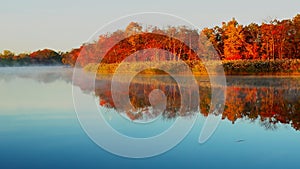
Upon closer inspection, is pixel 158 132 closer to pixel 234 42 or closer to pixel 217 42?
pixel 234 42

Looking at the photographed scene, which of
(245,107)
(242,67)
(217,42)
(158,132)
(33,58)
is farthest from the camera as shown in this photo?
(33,58)

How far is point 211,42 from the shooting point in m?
23.9

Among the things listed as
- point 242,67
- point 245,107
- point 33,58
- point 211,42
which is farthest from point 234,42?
point 33,58

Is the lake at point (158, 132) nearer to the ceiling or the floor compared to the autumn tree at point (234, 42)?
nearer to the floor

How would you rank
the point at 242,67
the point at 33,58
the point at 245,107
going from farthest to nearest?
the point at 33,58
the point at 242,67
the point at 245,107

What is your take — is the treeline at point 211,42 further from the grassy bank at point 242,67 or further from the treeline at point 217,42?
the grassy bank at point 242,67

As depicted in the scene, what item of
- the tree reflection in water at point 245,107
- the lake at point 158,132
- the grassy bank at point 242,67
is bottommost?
the lake at point 158,132

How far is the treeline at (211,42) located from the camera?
68.0ft

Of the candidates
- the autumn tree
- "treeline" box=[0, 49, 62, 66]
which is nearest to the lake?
the autumn tree

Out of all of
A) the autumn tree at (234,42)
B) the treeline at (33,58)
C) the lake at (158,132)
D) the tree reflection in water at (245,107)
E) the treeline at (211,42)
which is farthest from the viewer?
the treeline at (33,58)

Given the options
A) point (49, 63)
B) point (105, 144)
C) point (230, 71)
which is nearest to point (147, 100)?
point (105, 144)

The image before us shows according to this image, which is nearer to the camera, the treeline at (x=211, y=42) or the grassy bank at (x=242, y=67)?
the grassy bank at (x=242, y=67)

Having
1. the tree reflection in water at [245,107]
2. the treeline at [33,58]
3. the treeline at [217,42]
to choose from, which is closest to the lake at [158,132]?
the tree reflection in water at [245,107]

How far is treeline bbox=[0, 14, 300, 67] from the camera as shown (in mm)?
20719
